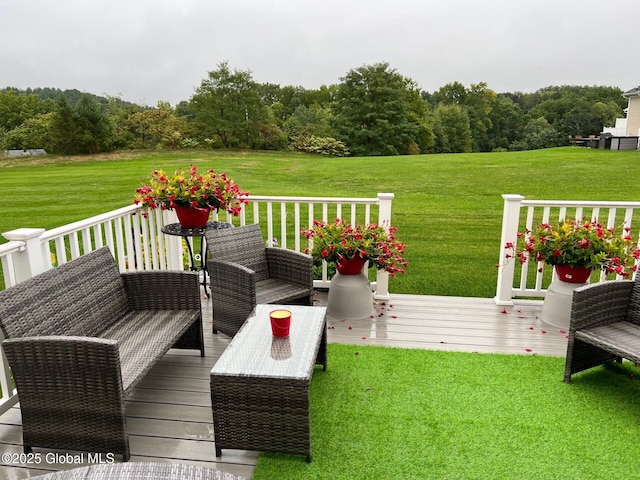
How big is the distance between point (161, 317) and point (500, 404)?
6.83ft

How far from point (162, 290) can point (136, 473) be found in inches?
74.1

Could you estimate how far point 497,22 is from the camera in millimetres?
16531

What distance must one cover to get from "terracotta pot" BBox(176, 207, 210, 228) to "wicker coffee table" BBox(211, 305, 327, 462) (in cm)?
189

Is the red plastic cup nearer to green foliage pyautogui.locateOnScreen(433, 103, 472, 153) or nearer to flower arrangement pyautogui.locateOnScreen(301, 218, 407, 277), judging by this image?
flower arrangement pyautogui.locateOnScreen(301, 218, 407, 277)

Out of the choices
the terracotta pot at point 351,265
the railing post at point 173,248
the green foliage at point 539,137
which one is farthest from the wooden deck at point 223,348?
the green foliage at point 539,137

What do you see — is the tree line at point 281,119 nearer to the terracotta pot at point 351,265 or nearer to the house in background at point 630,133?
the house in background at point 630,133

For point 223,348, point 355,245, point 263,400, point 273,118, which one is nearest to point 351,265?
point 355,245

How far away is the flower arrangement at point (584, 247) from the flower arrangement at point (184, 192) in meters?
Answer: 2.60

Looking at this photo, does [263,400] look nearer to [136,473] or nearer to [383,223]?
[136,473]

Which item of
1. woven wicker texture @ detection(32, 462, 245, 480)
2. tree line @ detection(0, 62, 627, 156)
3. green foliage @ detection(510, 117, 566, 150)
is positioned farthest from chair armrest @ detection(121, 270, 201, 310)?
green foliage @ detection(510, 117, 566, 150)

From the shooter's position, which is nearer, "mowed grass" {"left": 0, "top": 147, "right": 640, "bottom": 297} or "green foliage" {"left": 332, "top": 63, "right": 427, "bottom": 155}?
"mowed grass" {"left": 0, "top": 147, "right": 640, "bottom": 297}

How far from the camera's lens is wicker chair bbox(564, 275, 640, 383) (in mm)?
2777

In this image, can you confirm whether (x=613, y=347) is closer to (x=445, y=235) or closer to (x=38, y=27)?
(x=445, y=235)

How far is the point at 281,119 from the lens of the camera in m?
31.3
